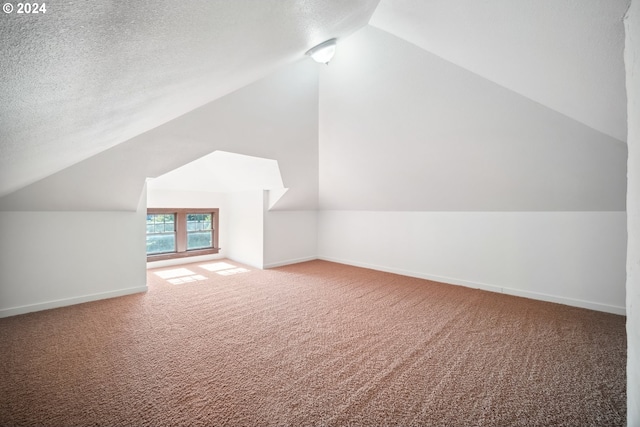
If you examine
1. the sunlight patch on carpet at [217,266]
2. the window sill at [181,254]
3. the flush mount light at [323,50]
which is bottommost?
the sunlight patch on carpet at [217,266]

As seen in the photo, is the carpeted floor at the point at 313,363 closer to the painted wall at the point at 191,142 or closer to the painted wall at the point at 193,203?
the painted wall at the point at 191,142

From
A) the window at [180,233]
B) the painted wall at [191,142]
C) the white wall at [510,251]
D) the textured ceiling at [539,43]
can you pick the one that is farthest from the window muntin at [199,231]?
the textured ceiling at [539,43]

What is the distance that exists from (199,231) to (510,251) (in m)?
5.28

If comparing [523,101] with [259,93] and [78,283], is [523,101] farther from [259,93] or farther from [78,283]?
[78,283]

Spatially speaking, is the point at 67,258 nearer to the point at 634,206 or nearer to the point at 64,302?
the point at 64,302

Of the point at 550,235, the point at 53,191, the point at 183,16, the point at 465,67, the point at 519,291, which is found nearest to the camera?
the point at 183,16

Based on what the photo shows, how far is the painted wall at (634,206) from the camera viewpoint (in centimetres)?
106

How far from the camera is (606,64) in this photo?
1492mm

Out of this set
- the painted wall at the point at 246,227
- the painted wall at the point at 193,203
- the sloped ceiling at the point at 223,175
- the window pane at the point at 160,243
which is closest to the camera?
the sloped ceiling at the point at 223,175

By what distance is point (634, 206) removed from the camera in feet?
3.79

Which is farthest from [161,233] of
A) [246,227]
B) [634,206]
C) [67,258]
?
[634,206]

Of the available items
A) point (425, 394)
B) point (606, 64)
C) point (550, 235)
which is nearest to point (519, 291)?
point (550, 235)

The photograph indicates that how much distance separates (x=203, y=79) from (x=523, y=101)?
8.31 feet

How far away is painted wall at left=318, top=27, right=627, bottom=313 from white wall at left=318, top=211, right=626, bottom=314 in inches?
0.5
